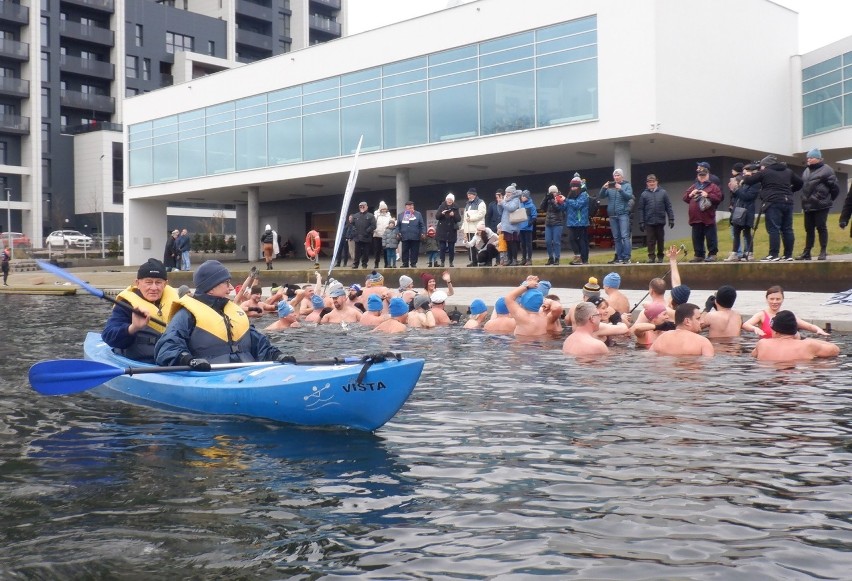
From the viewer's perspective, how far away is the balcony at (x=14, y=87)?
62188 mm

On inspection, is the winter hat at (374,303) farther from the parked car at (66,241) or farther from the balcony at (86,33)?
the balcony at (86,33)

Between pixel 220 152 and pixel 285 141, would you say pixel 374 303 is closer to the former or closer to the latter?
pixel 285 141

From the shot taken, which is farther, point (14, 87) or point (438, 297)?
point (14, 87)

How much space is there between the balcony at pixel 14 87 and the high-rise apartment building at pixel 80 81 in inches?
2.9

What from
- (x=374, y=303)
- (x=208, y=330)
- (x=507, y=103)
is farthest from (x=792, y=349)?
(x=507, y=103)

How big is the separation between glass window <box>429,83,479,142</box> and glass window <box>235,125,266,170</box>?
9.88 m

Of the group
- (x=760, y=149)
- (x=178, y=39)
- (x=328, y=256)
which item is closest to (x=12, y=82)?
(x=178, y=39)

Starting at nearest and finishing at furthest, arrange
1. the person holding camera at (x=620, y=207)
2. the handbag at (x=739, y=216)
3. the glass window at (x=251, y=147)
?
the handbag at (x=739, y=216) < the person holding camera at (x=620, y=207) < the glass window at (x=251, y=147)

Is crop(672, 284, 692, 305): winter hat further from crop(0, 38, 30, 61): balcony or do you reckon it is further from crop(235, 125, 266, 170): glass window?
crop(0, 38, 30, 61): balcony

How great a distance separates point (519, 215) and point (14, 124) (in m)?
54.3

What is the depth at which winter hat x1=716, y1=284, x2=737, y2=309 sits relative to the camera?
11.5m

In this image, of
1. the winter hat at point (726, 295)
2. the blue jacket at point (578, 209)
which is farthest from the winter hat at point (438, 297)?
the blue jacket at point (578, 209)

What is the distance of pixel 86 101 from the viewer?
224 feet

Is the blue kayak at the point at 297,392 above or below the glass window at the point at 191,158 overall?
below
